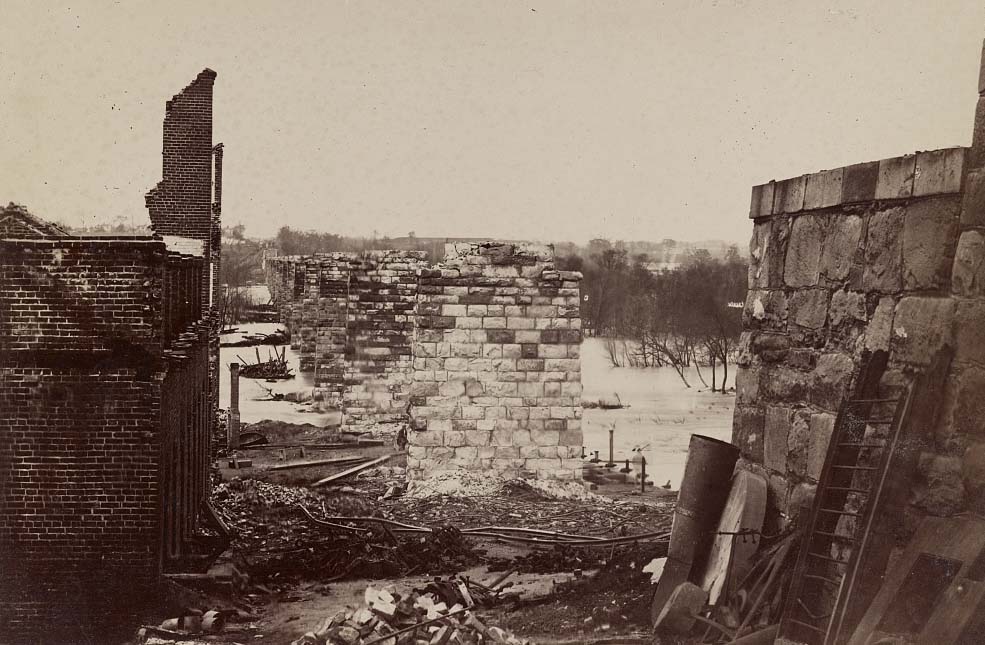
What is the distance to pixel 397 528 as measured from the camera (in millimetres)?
12984

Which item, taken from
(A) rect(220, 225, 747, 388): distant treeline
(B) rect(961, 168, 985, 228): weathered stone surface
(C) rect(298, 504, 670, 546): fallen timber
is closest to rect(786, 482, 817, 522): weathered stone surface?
(B) rect(961, 168, 985, 228): weathered stone surface

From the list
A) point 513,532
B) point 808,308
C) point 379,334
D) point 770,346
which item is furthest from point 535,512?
point 379,334

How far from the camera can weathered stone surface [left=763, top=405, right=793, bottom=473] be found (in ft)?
22.0

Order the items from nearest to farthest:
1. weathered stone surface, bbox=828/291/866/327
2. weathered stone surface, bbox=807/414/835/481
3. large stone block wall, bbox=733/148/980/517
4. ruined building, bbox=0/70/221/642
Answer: large stone block wall, bbox=733/148/980/517 → weathered stone surface, bbox=828/291/866/327 → weathered stone surface, bbox=807/414/835/481 → ruined building, bbox=0/70/221/642

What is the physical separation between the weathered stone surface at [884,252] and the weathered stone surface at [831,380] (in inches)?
20.4

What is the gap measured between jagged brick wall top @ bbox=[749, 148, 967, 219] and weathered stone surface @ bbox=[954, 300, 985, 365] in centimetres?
65

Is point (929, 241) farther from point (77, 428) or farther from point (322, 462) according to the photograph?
point (322, 462)

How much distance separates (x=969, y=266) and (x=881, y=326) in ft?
2.59

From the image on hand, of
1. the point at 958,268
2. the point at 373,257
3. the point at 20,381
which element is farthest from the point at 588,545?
the point at 373,257

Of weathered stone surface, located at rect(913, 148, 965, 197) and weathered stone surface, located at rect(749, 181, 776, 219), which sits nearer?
weathered stone surface, located at rect(913, 148, 965, 197)

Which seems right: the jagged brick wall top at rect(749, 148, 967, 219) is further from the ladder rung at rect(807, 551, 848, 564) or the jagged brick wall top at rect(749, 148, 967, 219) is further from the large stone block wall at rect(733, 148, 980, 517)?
the ladder rung at rect(807, 551, 848, 564)

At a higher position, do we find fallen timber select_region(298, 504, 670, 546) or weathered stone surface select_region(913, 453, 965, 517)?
weathered stone surface select_region(913, 453, 965, 517)

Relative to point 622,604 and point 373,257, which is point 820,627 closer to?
point 622,604

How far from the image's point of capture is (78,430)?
29.6 ft
